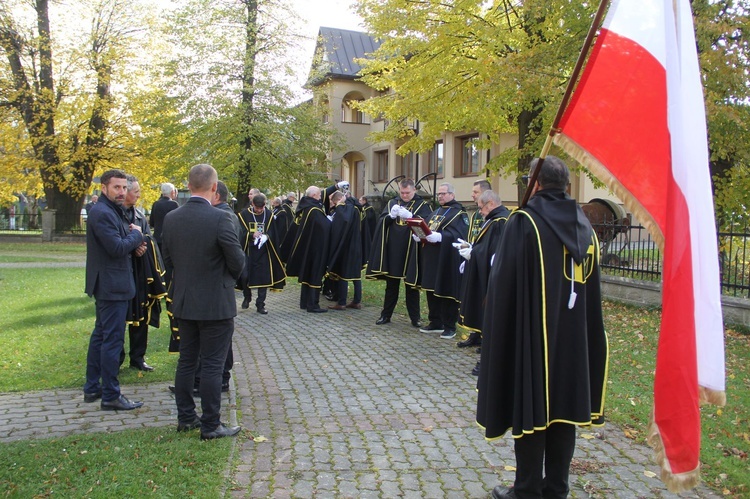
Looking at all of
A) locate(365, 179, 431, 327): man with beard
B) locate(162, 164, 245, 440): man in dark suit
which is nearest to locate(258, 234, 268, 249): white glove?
locate(365, 179, 431, 327): man with beard

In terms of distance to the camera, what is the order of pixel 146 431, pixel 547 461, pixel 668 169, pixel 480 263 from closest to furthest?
pixel 668 169, pixel 547 461, pixel 146 431, pixel 480 263

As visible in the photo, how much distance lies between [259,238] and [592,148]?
8.26 m

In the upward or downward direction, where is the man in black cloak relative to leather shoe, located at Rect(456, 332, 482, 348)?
upward

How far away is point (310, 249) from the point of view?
11.6 meters

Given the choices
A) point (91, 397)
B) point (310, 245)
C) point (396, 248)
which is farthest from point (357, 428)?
point (310, 245)

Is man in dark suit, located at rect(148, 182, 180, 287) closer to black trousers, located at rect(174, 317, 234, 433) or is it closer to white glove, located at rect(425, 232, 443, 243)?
white glove, located at rect(425, 232, 443, 243)

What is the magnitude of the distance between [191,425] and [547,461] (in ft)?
9.09

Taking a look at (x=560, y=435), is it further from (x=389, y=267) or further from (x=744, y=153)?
(x=744, y=153)

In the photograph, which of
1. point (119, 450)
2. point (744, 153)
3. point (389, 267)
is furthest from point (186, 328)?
point (744, 153)

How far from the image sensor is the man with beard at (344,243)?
38.1 ft

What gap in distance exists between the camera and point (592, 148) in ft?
10.8

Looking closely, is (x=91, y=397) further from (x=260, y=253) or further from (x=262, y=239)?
(x=260, y=253)

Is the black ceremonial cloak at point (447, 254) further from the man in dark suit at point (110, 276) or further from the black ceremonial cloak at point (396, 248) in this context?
the man in dark suit at point (110, 276)

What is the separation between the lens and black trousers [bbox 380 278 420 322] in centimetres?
994
